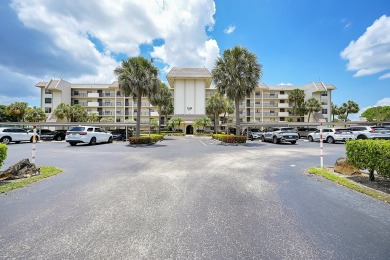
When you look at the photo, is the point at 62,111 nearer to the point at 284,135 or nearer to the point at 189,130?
the point at 189,130

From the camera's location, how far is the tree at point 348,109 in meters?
60.8

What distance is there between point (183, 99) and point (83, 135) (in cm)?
3589

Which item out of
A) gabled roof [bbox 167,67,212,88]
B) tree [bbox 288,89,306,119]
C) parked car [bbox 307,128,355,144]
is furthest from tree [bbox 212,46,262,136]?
tree [bbox 288,89,306,119]

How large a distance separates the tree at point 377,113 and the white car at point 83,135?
59.3m

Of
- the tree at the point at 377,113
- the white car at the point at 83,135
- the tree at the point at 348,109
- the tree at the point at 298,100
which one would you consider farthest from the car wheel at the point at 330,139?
the tree at the point at 348,109

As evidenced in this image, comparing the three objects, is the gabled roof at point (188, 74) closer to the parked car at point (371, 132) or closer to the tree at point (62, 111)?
the tree at point (62, 111)

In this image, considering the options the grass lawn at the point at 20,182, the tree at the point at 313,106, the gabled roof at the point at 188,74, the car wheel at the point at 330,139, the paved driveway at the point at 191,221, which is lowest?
the grass lawn at the point at 20,182

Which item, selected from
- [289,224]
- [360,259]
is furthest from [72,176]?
[360,259]

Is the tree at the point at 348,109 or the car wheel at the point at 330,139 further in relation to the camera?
the tree at the point at 348,109

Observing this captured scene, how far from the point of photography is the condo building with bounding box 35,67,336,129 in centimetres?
5278

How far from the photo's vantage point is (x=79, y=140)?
18.7 meters

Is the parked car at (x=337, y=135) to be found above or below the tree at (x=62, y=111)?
below

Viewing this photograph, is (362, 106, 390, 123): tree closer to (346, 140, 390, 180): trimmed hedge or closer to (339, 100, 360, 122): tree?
(339, 100, 360, 122): tree

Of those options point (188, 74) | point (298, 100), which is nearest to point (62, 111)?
point (188, 74)
